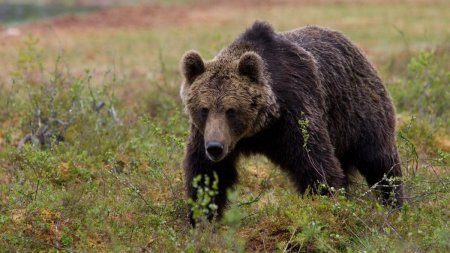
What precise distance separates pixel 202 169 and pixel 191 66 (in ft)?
2.83

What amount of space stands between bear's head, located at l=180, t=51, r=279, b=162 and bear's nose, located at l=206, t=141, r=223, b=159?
0.13 metres

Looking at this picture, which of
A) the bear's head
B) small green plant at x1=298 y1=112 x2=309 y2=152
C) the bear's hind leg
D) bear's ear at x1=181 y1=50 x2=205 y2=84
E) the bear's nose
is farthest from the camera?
the bear's hind leg

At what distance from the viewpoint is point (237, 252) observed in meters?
5.19

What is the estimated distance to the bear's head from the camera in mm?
6098

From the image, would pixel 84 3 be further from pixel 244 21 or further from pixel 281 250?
pixel 281 250

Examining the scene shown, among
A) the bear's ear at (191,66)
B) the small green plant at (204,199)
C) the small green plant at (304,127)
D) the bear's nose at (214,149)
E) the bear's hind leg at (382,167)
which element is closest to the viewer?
the small green plant at (204,199)

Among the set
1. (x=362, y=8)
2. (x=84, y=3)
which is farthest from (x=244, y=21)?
(x=84, y=3)

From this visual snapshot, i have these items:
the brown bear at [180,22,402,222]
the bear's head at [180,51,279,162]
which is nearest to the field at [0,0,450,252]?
the brown bear at [180,22,402,222]

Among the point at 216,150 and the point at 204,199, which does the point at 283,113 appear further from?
the point at 204,199

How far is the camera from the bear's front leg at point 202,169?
20.8 feet

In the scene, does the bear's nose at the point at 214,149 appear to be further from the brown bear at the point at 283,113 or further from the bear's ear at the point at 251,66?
the bear's ear at the point at 251,66

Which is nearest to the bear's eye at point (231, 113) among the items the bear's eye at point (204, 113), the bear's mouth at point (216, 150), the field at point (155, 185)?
the bear's eye at point (204, 113)

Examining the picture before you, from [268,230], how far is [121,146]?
10.2ft

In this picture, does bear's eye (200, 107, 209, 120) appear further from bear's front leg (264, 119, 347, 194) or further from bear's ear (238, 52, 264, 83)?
bear's front leg (264, 119, 347, 194)
